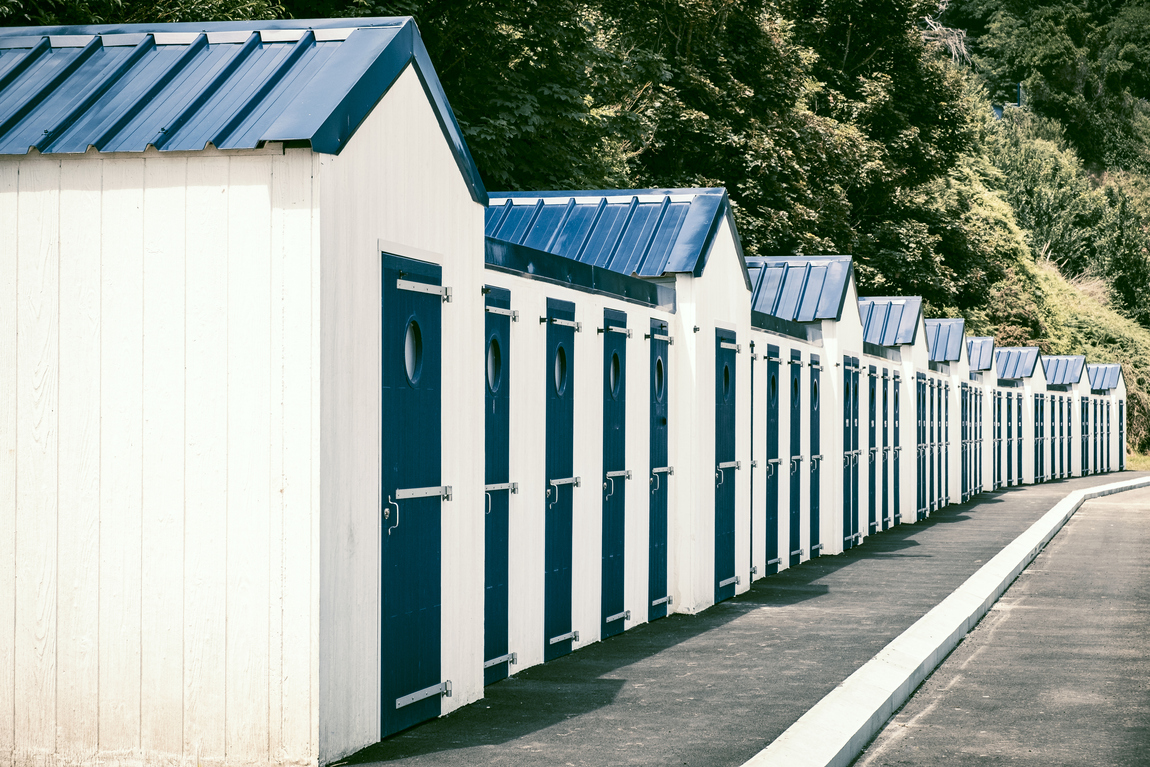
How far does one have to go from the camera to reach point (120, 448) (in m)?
6.44

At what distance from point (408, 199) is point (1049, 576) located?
1154 cm

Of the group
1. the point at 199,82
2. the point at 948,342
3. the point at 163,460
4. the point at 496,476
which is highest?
the point at 199,82

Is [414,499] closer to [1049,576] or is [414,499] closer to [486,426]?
[486,426]

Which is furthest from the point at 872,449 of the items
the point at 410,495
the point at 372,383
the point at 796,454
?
the point at 372,383

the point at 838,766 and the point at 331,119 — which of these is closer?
the point at 331,119

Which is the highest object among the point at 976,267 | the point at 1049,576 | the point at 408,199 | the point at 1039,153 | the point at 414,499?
the point at 1039,153

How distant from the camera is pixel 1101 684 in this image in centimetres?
938

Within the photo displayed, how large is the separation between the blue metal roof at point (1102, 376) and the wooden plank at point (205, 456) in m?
50.9

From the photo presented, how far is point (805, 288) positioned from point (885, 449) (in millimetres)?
5147

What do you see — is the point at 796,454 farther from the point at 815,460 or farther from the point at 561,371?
the point at 561,371

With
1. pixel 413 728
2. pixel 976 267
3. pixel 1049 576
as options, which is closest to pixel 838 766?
pixel 413 728

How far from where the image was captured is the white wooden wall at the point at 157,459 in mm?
6273

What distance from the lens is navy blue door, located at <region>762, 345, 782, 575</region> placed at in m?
15.8

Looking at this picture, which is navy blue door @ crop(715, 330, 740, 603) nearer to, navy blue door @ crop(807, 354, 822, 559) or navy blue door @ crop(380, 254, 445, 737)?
navy blue door @ crop(807, 354, 822, 559)
